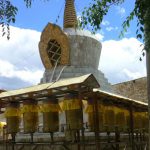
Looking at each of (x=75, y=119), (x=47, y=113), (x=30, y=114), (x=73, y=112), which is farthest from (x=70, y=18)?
(x=75, y=119)

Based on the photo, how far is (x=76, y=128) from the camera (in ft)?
40.5

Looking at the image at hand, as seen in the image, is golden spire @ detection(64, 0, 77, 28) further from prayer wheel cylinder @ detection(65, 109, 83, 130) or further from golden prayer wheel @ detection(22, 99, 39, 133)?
prayer wheel cylinder @ detection(65, 109, 83, 130)

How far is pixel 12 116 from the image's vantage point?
14656 millimetres

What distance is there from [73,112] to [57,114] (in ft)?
4.56

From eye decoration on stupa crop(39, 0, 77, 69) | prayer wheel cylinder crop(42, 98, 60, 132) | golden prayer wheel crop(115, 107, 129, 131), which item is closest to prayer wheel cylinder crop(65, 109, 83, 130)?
prayer wheel cylinder crop(42, 98, 60, 132)

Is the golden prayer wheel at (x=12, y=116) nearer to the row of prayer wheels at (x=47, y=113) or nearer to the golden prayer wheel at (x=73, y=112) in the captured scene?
the row of prayer wheels at (x=47, y=113)

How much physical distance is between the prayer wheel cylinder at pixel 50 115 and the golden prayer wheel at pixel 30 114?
65 cm

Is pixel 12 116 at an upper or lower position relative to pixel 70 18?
lower

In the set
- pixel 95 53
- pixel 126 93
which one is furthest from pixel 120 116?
pixel 126 93

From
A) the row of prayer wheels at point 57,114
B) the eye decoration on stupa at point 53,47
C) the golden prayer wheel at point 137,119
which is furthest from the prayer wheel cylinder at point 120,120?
the eye decoration on stupa at point 53,47

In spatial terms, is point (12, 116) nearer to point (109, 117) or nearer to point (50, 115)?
point (50, 115)

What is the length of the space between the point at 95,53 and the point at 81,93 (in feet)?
44.8

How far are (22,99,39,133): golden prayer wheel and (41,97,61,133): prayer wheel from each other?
0.56m

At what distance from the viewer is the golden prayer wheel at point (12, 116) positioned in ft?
47.7
